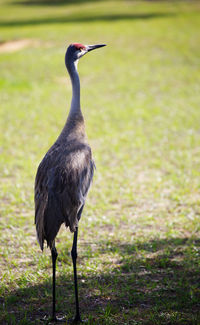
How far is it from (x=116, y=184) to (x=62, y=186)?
3.00m

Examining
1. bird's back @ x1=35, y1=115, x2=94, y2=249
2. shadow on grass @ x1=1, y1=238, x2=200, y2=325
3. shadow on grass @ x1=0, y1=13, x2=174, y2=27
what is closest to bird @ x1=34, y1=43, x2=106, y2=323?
bird's back @ x1=35, y1=115, x2=94, y2=249

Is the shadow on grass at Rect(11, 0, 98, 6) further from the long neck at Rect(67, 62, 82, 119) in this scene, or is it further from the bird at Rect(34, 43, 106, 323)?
the bird at Rect(34, 43, 106, 323)

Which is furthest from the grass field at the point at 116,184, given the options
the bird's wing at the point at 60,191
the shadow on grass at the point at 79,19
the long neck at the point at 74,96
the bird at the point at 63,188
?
the shadow on grass at the point at 79,19

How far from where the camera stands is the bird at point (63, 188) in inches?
139

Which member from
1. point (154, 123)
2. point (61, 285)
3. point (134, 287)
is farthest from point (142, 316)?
point (154, 123)

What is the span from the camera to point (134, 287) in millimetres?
4059

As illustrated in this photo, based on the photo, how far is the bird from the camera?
139 inches

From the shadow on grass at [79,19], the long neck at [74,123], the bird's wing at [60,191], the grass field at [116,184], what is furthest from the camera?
the shadow on grass at [79,19]

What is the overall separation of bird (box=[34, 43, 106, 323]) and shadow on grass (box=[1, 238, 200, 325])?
0.29 meters

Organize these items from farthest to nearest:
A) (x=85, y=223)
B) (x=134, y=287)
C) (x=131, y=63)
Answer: (x=131, y=63) → (x=85, y=223) → (x=134, y=287)

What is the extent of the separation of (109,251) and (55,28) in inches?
774

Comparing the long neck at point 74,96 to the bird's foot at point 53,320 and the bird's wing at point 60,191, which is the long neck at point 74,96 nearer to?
the bird's wing at point 60,191

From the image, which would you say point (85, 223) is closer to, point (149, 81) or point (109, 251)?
point (109, 251)

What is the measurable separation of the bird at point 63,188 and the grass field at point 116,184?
58 cm
